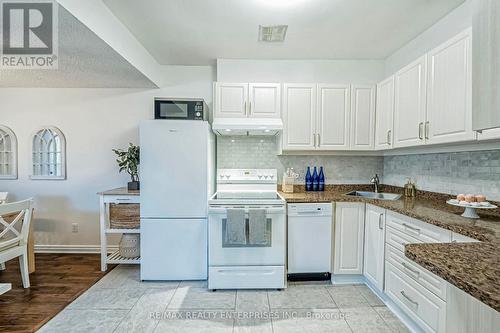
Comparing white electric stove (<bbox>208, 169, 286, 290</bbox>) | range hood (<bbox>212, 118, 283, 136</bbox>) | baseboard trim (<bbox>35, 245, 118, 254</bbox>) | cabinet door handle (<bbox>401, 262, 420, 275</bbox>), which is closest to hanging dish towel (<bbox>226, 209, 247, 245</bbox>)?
white electric stove (<bbox>208, 169, 286, 290</bbox>)

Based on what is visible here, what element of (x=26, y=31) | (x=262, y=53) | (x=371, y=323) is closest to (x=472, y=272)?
(x=371, y=323)

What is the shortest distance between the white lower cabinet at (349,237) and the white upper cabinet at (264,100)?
1268 mm

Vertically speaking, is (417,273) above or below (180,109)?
below

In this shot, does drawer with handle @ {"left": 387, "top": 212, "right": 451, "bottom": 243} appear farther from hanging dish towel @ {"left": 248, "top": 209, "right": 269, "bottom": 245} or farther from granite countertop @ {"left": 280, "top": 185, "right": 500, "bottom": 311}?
hanging dish towel @ {"left": 248, "top": 209, "right": 269, "bottom": 245}

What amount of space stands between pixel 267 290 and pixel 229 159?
1557 millimetres

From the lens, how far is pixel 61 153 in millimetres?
3396

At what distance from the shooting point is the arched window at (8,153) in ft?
11.2

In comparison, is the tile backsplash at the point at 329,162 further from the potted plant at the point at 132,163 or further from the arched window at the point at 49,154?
the arched window at the point at 49,154

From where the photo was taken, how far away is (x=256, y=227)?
2.39m

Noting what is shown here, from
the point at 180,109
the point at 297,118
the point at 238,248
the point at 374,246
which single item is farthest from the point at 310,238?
the point at 180,109

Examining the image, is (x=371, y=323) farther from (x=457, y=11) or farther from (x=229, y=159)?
(x=457, y=11)

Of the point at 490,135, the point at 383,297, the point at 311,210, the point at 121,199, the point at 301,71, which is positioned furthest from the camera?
the point at 301,71

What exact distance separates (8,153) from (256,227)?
3.58 metres

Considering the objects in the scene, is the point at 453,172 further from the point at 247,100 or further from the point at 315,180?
the point at 247,100
